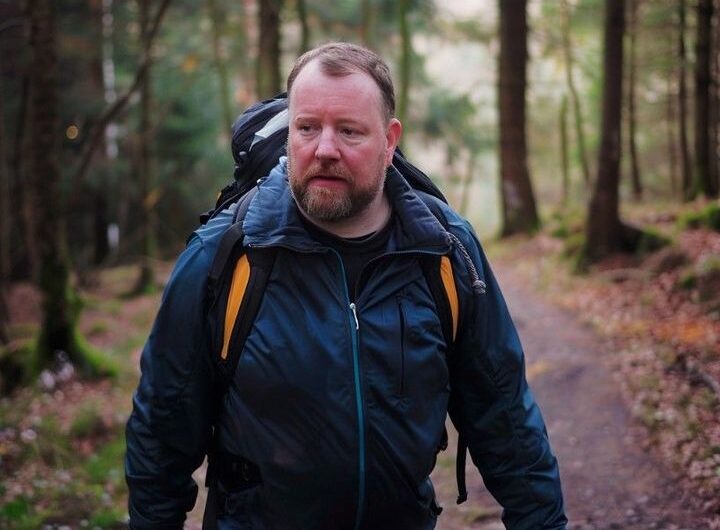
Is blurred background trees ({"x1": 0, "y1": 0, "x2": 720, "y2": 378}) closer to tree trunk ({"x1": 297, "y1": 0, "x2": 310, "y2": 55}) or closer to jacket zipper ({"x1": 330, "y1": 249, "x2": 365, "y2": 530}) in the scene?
tree trunk ({"x1": 297, "y1": 0, "x2": 310, "y2": 55})

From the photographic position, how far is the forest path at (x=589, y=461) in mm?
5688

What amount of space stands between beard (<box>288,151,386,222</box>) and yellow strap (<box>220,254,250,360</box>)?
0.98 ft

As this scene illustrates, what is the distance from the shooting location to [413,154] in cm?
3275

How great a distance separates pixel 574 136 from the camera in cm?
3044

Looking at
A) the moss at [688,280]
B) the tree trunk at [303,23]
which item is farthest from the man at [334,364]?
the tree trunk at [303,23]

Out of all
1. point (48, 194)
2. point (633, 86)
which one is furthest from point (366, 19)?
point (48, 194)

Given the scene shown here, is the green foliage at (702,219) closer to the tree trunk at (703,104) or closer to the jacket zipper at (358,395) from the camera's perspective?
the tree trunk at (703,104)

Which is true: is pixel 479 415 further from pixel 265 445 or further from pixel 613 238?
pixel 613 238

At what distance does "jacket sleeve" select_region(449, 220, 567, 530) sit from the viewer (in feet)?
8.96

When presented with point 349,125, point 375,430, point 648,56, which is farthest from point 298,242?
point 648,56

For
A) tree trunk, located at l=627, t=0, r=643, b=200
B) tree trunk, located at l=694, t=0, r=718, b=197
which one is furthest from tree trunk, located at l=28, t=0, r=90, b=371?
tree trunk, located at l=627, t=0, r=643, b=200

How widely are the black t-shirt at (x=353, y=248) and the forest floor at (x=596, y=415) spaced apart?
388 centimetres

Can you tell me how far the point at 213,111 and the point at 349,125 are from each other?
72.7 feet

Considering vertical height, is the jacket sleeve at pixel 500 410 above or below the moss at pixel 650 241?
above
